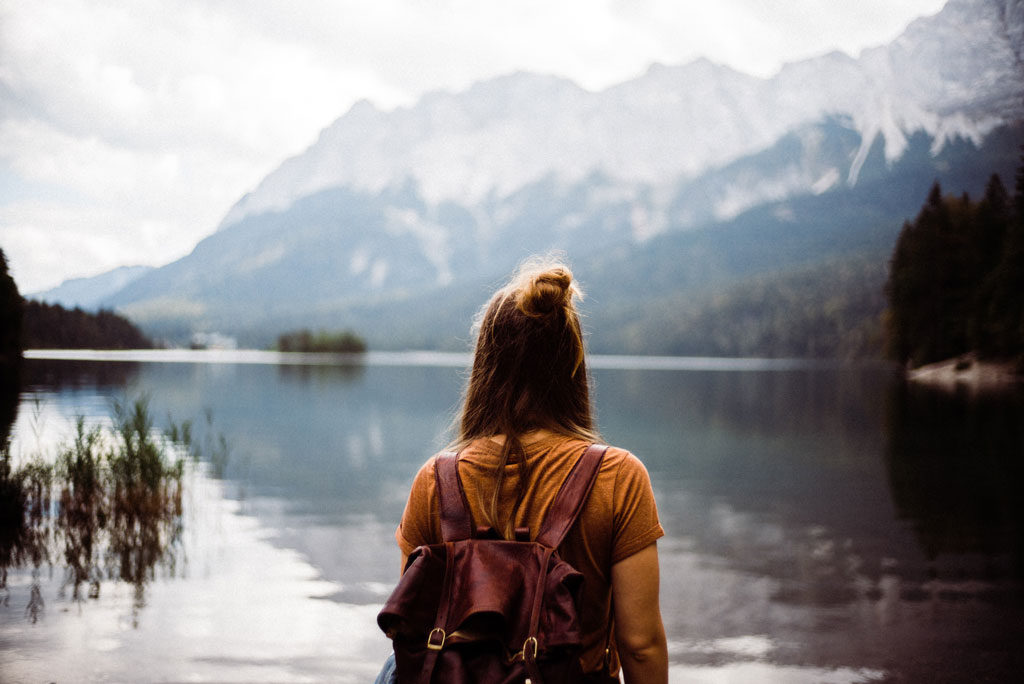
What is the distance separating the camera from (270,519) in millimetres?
10180

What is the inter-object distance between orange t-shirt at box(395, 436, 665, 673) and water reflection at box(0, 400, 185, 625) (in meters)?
6.11

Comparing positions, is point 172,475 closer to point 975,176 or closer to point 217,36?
point 217,36

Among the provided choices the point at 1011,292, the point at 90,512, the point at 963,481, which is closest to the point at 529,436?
the point at 90,512

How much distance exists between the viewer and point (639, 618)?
1.52 metres

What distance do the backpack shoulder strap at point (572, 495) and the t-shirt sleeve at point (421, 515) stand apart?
9.5 inches

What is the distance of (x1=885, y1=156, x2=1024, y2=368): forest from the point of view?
26.4m

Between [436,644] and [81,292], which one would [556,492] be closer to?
[436,644]

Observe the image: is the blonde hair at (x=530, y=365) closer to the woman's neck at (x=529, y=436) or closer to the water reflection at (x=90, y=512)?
the woman's neck at (x=529, y=436)

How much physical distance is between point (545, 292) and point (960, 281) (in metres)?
39.7

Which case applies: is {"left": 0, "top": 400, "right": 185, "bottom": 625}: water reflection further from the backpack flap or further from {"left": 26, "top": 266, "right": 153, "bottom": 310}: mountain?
the backpack flap

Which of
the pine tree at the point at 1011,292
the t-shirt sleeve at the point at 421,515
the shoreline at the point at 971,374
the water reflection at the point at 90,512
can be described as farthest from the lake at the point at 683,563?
the shoreline at the point at 971,374

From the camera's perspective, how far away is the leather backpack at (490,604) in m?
1.38

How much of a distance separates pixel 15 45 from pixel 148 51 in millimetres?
5678

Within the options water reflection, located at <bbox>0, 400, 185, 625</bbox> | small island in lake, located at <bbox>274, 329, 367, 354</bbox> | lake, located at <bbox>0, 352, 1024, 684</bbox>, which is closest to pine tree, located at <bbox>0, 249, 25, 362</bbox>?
lake, located at <bbox>0, 352, 1024, 684</bbox>
